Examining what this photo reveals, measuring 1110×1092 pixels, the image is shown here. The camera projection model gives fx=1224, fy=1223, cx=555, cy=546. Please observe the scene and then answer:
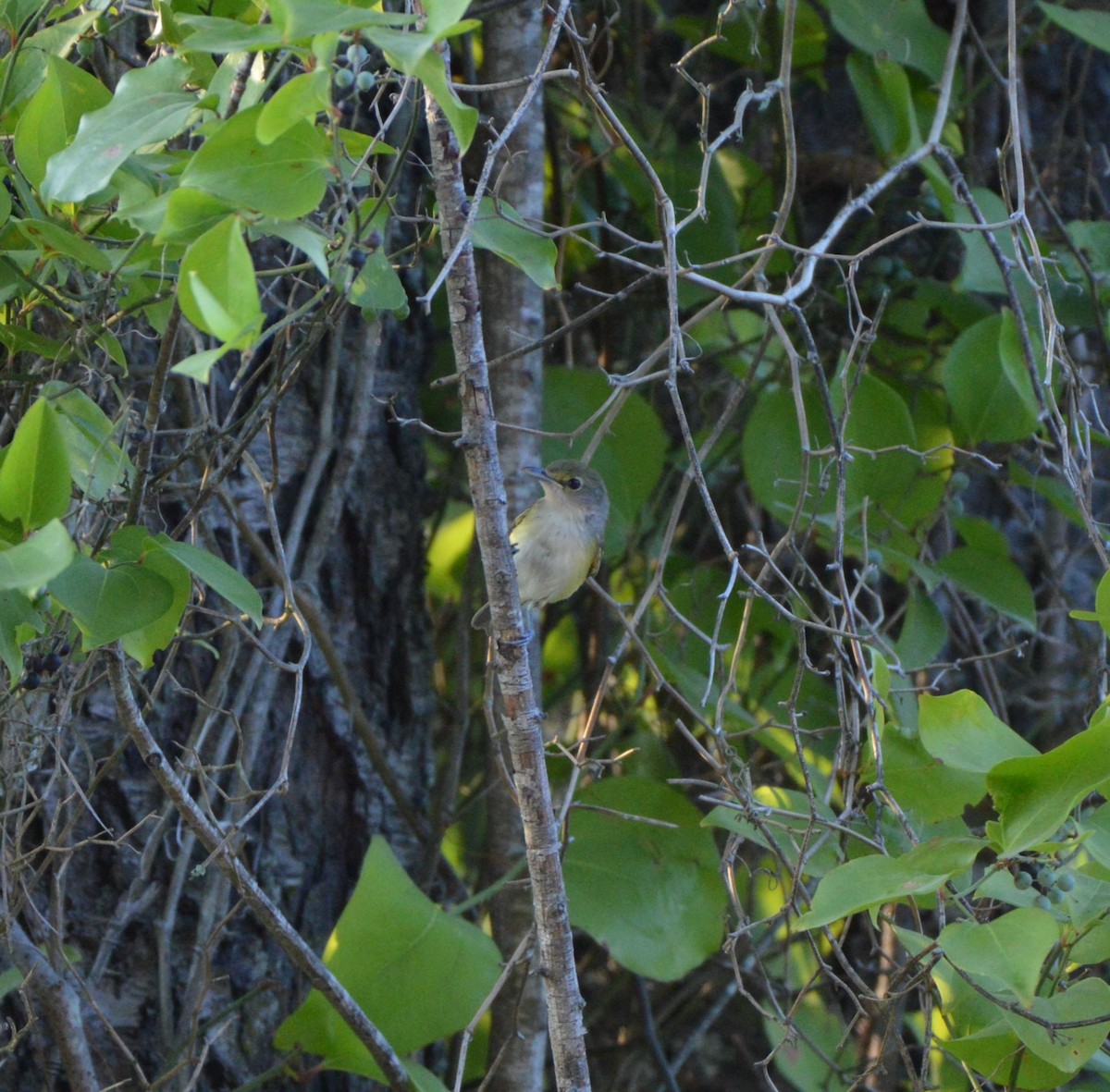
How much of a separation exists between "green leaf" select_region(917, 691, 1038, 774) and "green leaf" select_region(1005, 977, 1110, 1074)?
333 mm

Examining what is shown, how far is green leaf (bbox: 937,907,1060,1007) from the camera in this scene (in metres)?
1.39

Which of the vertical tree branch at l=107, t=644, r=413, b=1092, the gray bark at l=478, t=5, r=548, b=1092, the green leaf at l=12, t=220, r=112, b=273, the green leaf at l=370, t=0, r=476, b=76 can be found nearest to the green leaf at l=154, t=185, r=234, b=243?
the green leaf at l=370, t=0, r=476, b=76

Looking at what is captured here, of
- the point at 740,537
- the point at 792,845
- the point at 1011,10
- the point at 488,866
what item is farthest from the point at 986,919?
the point at 740,537

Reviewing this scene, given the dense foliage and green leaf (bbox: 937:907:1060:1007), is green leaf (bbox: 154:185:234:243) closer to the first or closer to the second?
the dense foliage

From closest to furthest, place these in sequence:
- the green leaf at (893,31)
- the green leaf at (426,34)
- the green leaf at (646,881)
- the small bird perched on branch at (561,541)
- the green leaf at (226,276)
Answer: the green leaf at (426,34)
the green leaf at (226,276)
the green leaf at (646,881)
the green leaf at (893,31)
the small bird perched on branch at (561,541)

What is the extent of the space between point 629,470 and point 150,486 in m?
1.59

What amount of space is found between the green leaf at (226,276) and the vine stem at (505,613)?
13.2 inches

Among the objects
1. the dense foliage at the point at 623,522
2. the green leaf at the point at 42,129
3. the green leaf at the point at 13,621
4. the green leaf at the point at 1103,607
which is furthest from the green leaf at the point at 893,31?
the green leaf at the point at 13,621

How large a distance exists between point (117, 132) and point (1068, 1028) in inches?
64.4

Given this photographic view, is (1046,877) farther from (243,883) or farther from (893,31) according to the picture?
(893,31)

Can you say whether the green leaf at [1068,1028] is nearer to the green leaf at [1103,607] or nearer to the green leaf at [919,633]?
the green leaf at [1103,607]

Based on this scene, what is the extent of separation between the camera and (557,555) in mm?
3324

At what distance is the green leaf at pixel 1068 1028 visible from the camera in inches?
63.4

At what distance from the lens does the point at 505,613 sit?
1.67 metres
